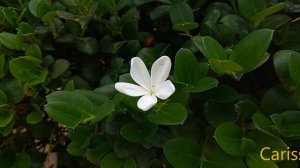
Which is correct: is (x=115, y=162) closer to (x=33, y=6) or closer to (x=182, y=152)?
(x=182, y=152)

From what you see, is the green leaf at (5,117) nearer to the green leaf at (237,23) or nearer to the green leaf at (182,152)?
the green leaf at (182,152)

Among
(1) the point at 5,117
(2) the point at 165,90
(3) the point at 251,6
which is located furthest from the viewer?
(1) the point at 5,117


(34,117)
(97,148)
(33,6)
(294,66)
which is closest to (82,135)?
(97,148)

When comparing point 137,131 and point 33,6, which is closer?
point 137,131

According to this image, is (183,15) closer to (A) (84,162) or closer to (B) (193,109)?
(B) (193,109)

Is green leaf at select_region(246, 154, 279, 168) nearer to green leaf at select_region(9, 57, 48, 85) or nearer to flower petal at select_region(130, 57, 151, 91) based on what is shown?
flower petal at select_region(130, 57, 151, 91)

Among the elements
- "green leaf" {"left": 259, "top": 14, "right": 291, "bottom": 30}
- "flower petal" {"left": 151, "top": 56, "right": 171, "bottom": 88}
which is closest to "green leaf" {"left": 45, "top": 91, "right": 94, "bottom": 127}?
"flower petal" {"left": 151, "top": 56, "right": 171, "bottom": 88}
